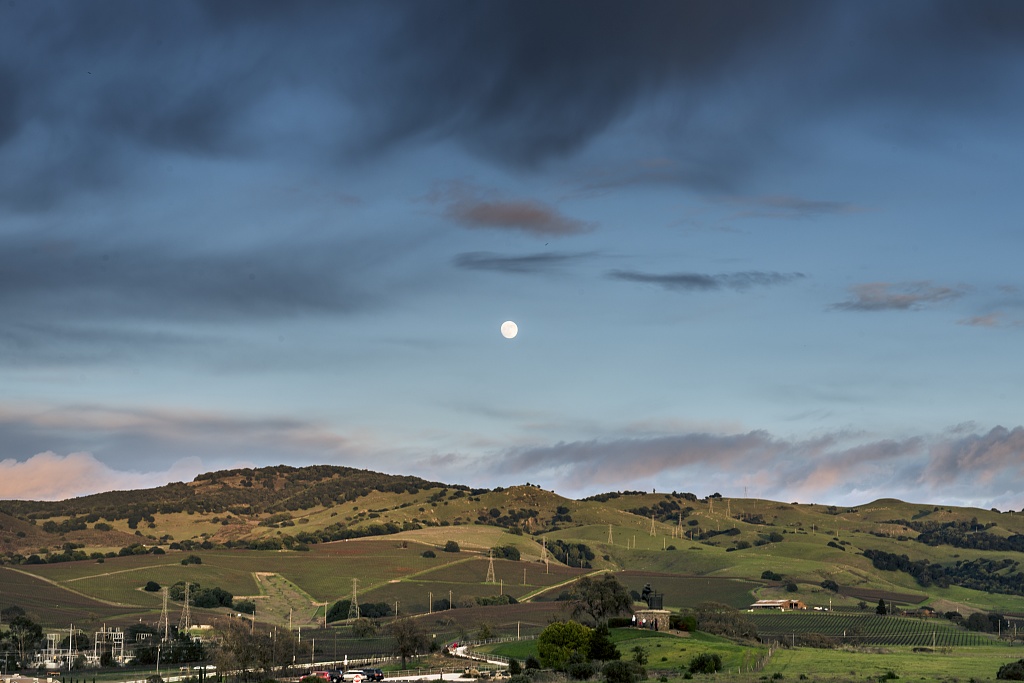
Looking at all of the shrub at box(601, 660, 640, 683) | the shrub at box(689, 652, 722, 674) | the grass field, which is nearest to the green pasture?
the shrub at box(689, 652, 722, 674)

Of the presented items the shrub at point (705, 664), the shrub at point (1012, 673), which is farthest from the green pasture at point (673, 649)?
the shrub at point (1012, 673)

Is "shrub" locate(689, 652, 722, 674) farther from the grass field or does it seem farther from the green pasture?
the grass field

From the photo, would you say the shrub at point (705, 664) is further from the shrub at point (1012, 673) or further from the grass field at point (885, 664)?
the shrub at point (1012, 673)

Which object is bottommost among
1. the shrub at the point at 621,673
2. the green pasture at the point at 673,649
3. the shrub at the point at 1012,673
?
the shrub at the point at 1012,673

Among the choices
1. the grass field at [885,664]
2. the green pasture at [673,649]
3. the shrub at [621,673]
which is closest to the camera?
the shrub at [621,673]

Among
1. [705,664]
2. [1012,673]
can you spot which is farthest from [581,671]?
[1012,673]

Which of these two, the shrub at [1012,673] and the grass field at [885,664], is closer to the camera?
the shrub at [1012,673]

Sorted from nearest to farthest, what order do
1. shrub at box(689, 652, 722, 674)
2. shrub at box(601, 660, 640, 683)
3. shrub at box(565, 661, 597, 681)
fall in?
shrub at box(601, 660, 640, 683) < shrub at box(689, 652, 722, 674) < shrub at box(565, 661, 597, 681)

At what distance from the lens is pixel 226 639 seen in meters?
138

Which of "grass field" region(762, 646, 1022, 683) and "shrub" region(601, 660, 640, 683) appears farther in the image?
"grass field" region(762, 646, 1022, 683)

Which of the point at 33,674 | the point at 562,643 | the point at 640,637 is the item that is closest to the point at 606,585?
the point at 640,637

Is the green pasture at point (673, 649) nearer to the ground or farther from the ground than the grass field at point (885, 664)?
farther from the ground

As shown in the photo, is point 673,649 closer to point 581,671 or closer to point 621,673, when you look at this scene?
point 581,671

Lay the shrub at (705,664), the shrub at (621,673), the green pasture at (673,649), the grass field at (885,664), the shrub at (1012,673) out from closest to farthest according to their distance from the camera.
Result: 1. the shrub at (1012,673)
2. the shrub at (621,673)
3. the grass field at (885,664)
4. the shrub at (705,664)
5. the green pasture at (673,649)
